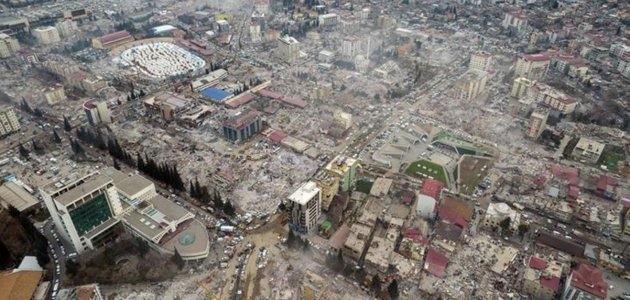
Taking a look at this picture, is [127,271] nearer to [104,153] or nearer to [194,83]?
[104,153]

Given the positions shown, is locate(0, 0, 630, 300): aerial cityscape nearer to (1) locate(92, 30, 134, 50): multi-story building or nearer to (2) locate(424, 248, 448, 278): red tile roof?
(2) locate(424, 248, 448, 278): red tile roof

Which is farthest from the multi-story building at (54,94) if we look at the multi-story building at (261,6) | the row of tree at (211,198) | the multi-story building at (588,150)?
the multi-story building at (588,150)

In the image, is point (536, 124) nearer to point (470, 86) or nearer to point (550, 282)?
point (470, 86)

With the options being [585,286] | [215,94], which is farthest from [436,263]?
[215,94]

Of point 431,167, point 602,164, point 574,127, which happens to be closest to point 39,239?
point 431,167

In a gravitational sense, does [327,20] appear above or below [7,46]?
below

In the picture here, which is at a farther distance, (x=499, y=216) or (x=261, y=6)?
(x=261, y=6)

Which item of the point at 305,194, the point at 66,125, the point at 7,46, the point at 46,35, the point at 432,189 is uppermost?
the point at 7,46
